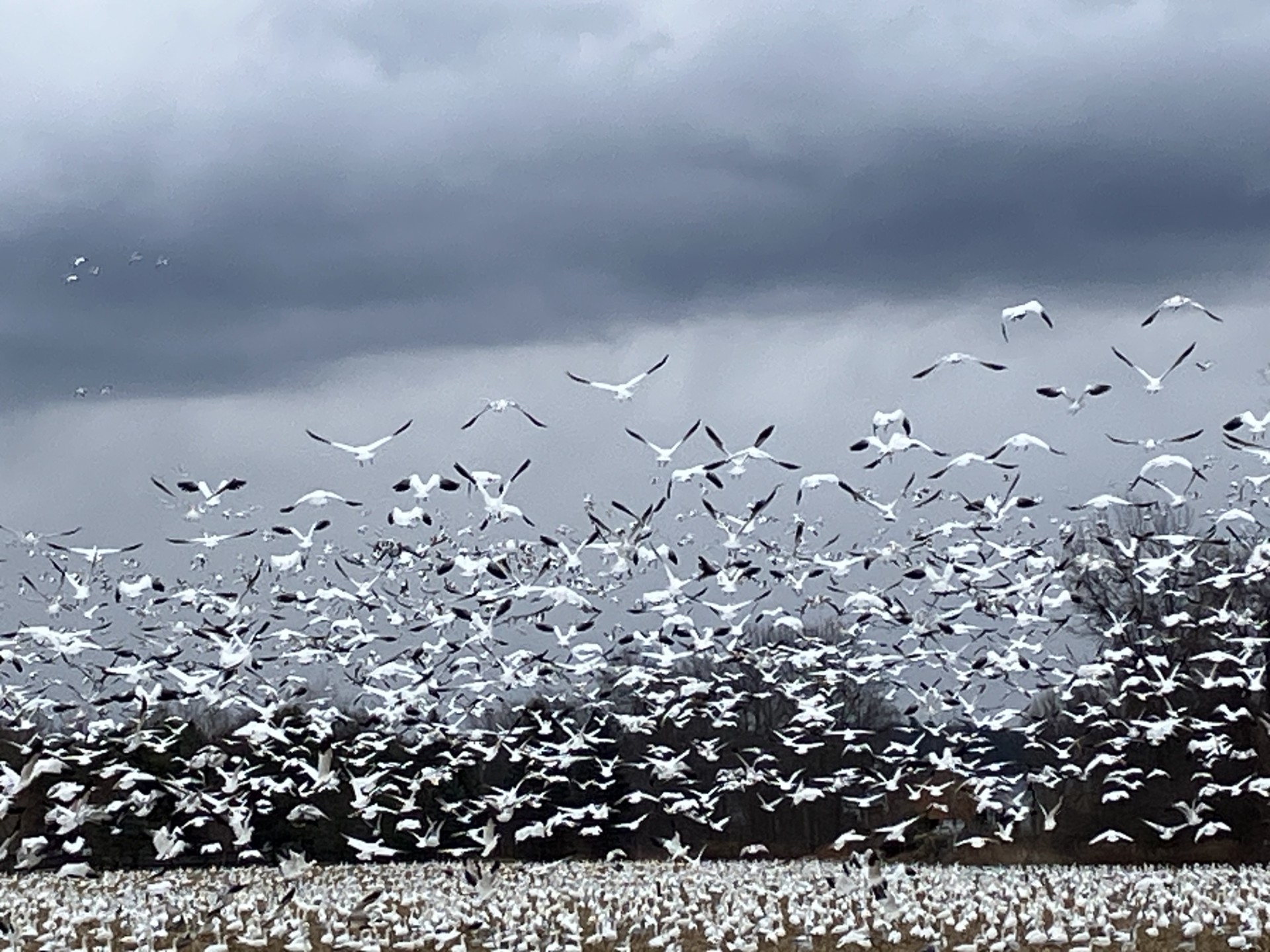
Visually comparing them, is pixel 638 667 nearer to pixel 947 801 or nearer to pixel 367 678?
pixel 367 678

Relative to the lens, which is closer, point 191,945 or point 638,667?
point 191,945

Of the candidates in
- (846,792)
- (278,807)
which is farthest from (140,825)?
(846,792)

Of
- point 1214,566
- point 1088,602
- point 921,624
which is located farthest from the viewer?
point 1088,602

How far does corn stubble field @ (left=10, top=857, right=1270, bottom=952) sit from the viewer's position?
2233cm

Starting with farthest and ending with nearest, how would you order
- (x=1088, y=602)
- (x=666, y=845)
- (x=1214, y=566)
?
1. (x=1088, y=602)
2. (x=1214, y=566)
3. (x=666, y=845)

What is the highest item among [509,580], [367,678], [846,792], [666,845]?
[509,580]

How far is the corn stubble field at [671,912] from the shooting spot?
2233 cm

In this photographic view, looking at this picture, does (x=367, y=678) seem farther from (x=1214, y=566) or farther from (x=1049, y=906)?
(x=1214, y=566)

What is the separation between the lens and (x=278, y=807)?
2002 inches

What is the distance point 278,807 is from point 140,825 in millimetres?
4182

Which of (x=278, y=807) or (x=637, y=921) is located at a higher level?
(x=637, y=921)

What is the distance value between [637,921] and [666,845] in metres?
6.17

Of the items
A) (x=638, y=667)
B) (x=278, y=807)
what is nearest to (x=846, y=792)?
(x=278, y=807)

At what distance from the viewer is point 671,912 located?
2634cm
